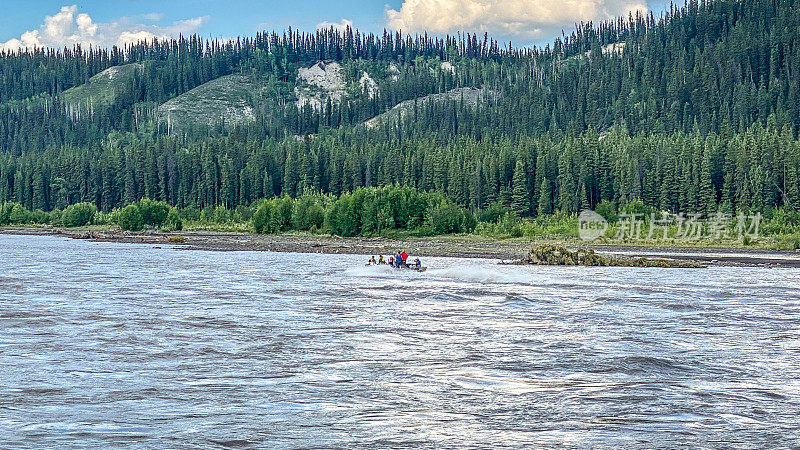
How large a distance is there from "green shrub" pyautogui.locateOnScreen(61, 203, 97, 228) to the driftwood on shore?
130 metres

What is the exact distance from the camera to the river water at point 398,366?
1983cm

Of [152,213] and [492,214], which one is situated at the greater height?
[152,213]

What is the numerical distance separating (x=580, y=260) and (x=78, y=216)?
135m

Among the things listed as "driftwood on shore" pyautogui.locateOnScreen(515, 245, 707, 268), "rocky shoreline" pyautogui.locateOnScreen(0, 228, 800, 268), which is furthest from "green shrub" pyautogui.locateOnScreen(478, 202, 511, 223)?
"driftwood on shore" pyautogui.locateOnScreen(515, 245, 707, 268)

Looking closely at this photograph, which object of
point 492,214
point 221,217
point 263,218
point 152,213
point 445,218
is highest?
point 152,213

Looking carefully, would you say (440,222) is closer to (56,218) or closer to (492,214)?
(492,214)

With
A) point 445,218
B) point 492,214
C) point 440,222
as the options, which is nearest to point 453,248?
point 440,222

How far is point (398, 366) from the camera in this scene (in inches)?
1073

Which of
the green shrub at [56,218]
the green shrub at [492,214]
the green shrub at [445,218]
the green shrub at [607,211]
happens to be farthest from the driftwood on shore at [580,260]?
the green shrub at [56,218]

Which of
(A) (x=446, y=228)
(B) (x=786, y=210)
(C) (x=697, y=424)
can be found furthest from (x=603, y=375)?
(B) (x=786, y=210)

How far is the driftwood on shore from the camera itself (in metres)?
75.4

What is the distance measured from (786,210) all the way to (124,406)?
12500cm

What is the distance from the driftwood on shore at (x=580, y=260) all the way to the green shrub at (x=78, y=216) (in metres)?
130

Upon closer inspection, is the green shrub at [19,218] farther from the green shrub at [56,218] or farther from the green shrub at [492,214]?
the green shrub at [492,214]
